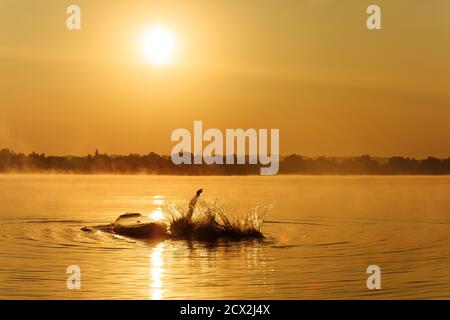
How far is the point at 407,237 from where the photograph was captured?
61.6 ft

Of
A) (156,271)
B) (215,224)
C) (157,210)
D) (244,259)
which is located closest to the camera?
(156,271)

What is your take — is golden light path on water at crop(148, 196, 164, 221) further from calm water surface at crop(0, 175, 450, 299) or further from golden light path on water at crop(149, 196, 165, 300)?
golden light path on water at crop(149, 196, 165, 300)

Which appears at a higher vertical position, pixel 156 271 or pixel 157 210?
pixel 157 210

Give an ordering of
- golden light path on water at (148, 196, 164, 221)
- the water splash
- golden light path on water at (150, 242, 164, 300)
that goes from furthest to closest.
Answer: golden light path on water at (148, 196, 164, 221)
the water splash
golden light path on water at (150, 242, 164, 300)

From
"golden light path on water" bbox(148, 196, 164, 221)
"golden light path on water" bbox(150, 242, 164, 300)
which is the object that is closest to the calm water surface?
"golden light path on water" bbox(150, 242, 164, 300)

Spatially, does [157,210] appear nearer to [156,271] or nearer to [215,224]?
[215,224]

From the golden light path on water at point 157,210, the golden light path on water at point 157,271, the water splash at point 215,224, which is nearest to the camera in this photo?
the golden light path on water at point 157,271

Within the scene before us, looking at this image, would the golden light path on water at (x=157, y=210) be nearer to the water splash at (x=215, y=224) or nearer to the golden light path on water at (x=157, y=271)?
the water splash at (x=215, y=224)

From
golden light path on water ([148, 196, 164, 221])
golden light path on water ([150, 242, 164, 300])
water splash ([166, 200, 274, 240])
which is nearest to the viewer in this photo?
golden light path on water ([150, 242, 164, 300])

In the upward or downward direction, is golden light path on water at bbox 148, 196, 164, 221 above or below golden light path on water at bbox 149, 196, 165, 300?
above

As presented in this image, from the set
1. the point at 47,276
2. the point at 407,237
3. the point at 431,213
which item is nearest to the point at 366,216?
the point at 431,213

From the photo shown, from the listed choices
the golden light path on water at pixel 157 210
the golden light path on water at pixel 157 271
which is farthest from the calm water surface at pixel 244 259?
the golden light path on water at pixel 157 210

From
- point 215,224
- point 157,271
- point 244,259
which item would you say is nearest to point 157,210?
point 215,224

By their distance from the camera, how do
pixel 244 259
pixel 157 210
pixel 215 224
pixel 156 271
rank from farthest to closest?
pixel 157 210 → pixel 215 224 → pixel 244 259 → pixel 156 271
